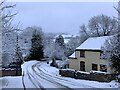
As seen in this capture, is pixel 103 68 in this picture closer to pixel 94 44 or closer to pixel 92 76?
pixel 94 44

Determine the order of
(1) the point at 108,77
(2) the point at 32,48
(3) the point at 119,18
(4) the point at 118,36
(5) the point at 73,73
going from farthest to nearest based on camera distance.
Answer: (2) the point at 32,48 → (5) the point at 73,73 → (1) the point at 108,77 → (4) the point at 118,36 → (3) the point at 119,18

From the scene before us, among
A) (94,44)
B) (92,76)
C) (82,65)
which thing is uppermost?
(94,44)

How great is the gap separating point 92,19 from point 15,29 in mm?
64081

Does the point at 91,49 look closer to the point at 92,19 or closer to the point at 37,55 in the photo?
the point at 92,19

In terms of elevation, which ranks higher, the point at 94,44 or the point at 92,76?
the point at 94,44

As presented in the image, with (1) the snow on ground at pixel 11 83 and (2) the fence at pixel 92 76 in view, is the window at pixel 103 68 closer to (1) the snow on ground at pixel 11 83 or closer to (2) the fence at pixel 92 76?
(2) the fence at pixel 92 76

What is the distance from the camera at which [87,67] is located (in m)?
46.3

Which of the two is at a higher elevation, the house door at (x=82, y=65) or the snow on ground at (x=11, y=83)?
the snow on ground at (x=11, y=83)

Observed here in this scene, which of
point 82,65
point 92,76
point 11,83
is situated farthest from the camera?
point 82,65

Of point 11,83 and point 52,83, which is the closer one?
point 11,83

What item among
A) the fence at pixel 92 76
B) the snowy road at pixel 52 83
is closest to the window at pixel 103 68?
the fence at pixel 92 76

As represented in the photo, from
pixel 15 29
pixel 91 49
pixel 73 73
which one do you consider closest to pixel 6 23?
pixel 15 29

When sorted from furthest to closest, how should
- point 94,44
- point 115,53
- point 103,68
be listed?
point 94,44 → point 103,68 → point 115,53

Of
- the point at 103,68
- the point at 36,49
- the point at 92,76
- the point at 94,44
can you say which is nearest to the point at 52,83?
the point at 92,76
